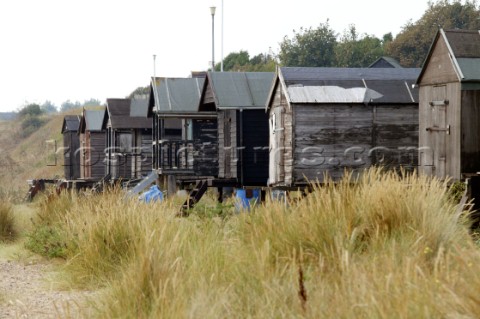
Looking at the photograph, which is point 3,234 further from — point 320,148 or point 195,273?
point 195,273

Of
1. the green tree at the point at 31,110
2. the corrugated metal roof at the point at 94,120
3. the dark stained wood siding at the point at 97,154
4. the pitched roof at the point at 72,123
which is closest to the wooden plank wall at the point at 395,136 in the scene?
the corrugated metal roof at the point at 94,120

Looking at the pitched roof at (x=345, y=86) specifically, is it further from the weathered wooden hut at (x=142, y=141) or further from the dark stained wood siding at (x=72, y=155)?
the dark stained wood siding at (x=72, y=155)

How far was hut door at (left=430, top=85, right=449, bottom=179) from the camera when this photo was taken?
642 inches

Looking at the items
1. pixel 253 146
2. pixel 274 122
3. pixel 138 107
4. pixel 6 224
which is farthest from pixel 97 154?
pixel 6 224

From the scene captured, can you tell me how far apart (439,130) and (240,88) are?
949 centimetres

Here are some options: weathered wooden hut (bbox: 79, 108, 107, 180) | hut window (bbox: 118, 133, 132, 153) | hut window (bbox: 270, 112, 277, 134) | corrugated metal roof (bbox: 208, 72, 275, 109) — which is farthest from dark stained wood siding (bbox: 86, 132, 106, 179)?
hut window (bbox: 270, 112, 277, 134)

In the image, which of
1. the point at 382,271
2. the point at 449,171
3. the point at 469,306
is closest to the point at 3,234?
the point at 449,171

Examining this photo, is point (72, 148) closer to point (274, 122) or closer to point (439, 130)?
point (274, 122)

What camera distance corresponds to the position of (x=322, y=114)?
19.5 m

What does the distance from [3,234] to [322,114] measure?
24.9 feet

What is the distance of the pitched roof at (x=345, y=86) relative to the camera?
1959 cm

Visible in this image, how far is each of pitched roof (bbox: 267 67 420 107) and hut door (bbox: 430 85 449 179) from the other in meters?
3.17

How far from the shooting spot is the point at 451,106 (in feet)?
52.5

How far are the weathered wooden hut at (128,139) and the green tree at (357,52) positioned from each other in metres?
26.6
